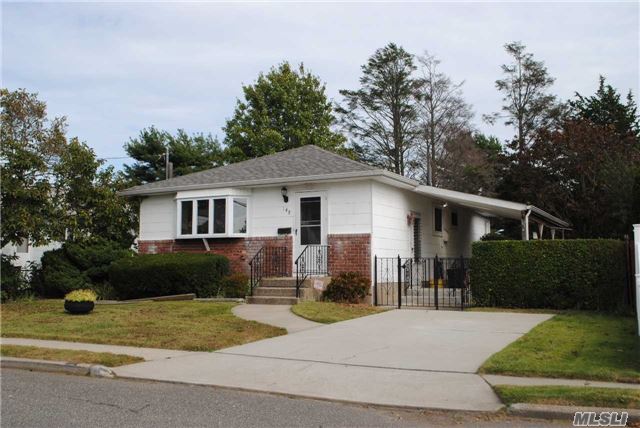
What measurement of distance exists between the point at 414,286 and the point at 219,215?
657cm

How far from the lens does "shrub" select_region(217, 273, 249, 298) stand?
17.0 metres

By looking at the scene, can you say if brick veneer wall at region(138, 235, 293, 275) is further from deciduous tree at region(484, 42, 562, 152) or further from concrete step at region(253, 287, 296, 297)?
deciduous tree at region(484, 42, 562, 152)

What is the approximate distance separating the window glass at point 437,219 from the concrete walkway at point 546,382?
13.8 m

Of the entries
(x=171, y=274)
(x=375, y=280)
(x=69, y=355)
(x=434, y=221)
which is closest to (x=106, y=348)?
(x=69, y=355)

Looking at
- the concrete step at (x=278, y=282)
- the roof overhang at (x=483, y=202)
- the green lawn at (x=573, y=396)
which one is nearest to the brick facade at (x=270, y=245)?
the concrete step at (x=278, y=282)

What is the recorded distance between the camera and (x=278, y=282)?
659 inches

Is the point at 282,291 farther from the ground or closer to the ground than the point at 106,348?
farther from the ground

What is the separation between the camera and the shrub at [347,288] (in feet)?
52.4

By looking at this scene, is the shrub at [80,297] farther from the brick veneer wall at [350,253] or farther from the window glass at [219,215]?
the brick veneer wall at [350,253]

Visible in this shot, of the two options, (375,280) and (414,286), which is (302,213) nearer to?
(375,280)

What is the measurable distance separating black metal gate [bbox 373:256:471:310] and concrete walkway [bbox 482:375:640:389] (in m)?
7.22

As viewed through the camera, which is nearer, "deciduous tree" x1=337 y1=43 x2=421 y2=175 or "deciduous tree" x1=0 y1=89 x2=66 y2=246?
"deciduous tree" x1=0 y1=89 x2=66 y2=246

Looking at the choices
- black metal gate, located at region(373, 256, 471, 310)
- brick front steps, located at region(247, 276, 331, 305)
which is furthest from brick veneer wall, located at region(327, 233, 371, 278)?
brick front steps, located at region(247, 276, 331, 305)

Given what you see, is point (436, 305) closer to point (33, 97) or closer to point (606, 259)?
point (606, 259)
